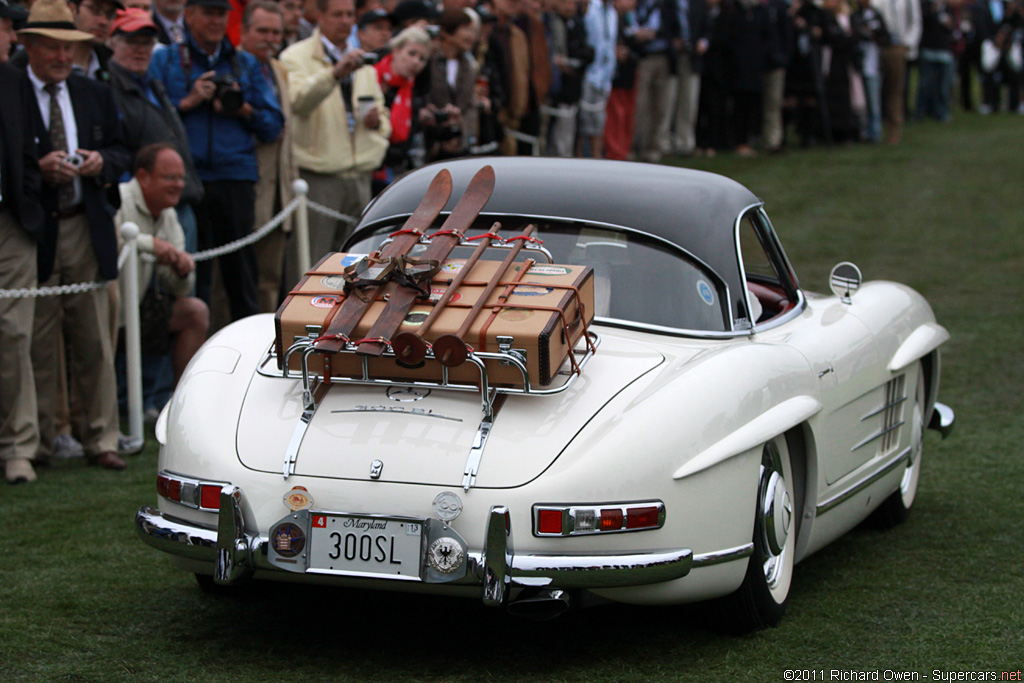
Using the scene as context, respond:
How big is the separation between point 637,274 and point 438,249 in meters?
0.75

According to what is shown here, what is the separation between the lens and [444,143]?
34.8 feet

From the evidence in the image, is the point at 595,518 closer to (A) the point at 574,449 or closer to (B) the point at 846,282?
(A) the point at 574,449

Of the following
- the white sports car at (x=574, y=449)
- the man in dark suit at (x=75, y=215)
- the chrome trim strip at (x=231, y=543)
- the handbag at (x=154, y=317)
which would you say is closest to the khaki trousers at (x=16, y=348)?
the man in dark suit at (x=75, y=215)

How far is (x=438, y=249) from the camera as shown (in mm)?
4656

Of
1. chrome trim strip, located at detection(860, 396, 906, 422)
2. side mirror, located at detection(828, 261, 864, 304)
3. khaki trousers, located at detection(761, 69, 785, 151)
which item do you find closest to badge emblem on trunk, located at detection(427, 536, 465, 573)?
chrome trim strip, located at detection(860, 396, 906, 422)

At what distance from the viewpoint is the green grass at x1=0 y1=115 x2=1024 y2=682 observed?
165 inches

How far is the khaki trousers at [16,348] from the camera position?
641 cm

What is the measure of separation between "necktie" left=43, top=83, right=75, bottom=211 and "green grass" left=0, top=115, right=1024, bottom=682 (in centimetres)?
133

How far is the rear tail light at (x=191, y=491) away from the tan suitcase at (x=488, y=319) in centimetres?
47

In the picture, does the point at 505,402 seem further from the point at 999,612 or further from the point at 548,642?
the point at 999,612

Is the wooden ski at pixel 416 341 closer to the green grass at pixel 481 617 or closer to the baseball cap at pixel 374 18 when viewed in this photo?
the green grass at pixel 481 617

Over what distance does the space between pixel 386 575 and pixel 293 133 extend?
5959 mm

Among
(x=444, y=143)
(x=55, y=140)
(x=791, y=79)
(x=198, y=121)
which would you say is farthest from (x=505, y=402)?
(x=791, y=79)

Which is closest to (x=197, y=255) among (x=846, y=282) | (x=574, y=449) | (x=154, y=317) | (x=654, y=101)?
(x=154, y=317)
